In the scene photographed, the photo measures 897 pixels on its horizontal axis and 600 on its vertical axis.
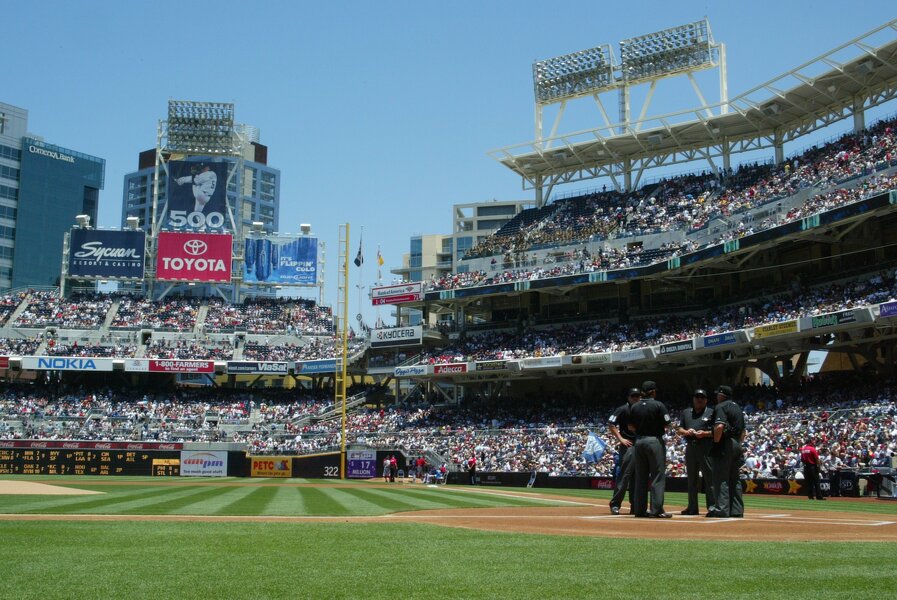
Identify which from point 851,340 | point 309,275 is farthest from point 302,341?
point 851,340

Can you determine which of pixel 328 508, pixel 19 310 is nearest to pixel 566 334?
pixel 328 508

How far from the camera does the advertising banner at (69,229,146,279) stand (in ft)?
204

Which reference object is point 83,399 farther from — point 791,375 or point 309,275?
point 791,375

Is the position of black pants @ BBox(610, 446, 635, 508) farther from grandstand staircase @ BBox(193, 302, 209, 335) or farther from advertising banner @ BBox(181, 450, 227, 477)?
grandstand staircase @ BBox(193, 302, 209, 335)

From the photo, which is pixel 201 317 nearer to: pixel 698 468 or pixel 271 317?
pixel 271 317

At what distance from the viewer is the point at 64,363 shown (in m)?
55.5

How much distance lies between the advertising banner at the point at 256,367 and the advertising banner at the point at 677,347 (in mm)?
27152

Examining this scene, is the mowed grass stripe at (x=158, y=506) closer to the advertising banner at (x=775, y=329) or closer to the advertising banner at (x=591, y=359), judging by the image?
the advertising banner at (x=775, y=329)

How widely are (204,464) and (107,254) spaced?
71.6ft

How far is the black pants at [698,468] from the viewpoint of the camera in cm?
1152

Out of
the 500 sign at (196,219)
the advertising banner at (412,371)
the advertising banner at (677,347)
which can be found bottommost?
the advertising banner at (412,371)

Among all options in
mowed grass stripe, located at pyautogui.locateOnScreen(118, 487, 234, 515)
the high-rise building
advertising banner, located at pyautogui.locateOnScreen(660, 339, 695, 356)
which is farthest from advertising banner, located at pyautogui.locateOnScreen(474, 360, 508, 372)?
the high-rise building

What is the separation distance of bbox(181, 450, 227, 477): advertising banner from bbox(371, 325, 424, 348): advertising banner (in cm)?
1321

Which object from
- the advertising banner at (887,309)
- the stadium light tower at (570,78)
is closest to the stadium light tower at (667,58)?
the stadium light tower at (570,78)
